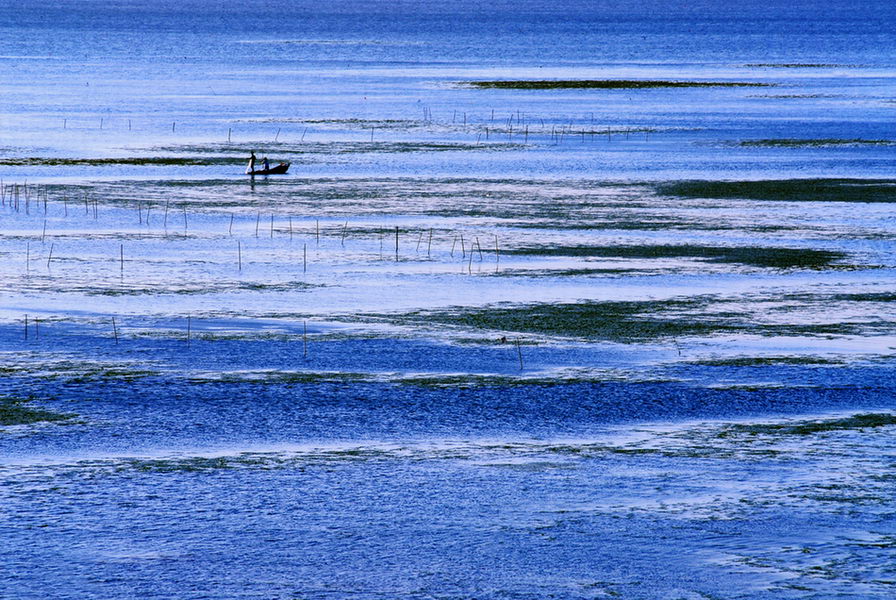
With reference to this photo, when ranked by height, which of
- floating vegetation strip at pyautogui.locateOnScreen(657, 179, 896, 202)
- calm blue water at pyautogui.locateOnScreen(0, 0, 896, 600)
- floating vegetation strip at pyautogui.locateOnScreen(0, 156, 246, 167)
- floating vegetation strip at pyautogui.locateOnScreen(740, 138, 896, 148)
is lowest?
calm blue water at pyautogui.locateOnScreen(0, 0, 896, 600)

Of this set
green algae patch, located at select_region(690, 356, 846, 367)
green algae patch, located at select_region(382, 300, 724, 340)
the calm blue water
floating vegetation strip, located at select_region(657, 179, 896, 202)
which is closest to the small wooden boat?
the calm blue water

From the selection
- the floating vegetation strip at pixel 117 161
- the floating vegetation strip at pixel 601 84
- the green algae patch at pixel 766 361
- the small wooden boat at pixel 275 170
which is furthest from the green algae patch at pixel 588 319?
the floating vegetation strip at pixel 601 84

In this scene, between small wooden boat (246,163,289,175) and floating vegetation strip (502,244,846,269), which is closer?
floating vegetation strip (502,244,846,269)

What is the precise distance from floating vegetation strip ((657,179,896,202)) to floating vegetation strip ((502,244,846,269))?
9.59 meters

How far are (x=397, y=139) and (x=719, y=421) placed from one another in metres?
43.2

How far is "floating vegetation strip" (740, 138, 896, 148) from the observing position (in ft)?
198

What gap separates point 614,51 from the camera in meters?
155

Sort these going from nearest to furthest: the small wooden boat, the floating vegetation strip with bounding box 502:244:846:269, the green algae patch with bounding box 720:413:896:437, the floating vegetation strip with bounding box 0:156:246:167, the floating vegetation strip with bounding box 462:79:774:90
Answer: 1. the green algae patch with bounding box 720:413:896:437
2. the floating vegetation strip with bounding box 502:244:846:269
3. the small wooden boat
4. the floating vegetation strip with bounding box 0:156:246:167
5. the floating vegetation strip with bounding box 462:79:774:90

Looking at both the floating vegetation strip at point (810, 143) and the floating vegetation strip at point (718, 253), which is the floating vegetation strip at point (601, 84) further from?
the floating vegetation strip at point (718, 253)

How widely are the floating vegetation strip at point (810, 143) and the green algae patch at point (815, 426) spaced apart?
132 ft

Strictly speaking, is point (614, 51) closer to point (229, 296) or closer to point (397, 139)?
point (397, 139)

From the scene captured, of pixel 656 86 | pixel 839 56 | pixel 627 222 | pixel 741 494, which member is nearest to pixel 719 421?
pixel 741 494

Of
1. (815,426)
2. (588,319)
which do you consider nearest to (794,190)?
(588,319)

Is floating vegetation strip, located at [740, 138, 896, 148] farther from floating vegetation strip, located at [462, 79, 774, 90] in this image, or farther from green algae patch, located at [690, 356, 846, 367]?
green algae patch, located at [690, 356, 846, 367]
